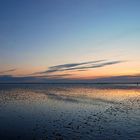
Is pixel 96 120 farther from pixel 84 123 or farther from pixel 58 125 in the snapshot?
pixel 58 125

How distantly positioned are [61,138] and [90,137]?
2.67m

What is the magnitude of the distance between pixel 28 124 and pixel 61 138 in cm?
669

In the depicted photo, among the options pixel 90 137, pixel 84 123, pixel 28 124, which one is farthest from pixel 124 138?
pixel 28 124

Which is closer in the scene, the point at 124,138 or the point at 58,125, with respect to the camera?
the point at 124,138

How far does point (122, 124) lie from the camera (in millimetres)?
25922

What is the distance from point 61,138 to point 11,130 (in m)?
5.58

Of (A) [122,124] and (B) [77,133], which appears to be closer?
(B) [77,133]

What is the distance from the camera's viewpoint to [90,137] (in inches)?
812

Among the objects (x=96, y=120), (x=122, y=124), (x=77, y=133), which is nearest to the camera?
(x=77, y=133)

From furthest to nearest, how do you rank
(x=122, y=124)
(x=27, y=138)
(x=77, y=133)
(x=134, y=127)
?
1. (x=122, y=124)
2. (x=134, y=127)
3. (x=77, y=133)
4. (x=27, y=138)

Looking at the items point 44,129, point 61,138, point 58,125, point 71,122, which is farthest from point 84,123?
point 61,138

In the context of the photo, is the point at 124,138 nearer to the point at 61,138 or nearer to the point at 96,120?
the point at 61,138

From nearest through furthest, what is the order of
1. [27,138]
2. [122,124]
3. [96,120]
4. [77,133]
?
1. [27,138]
2. [77,133]
3. [122,124]
4. [96,120]

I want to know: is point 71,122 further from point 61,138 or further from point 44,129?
point 61,138
